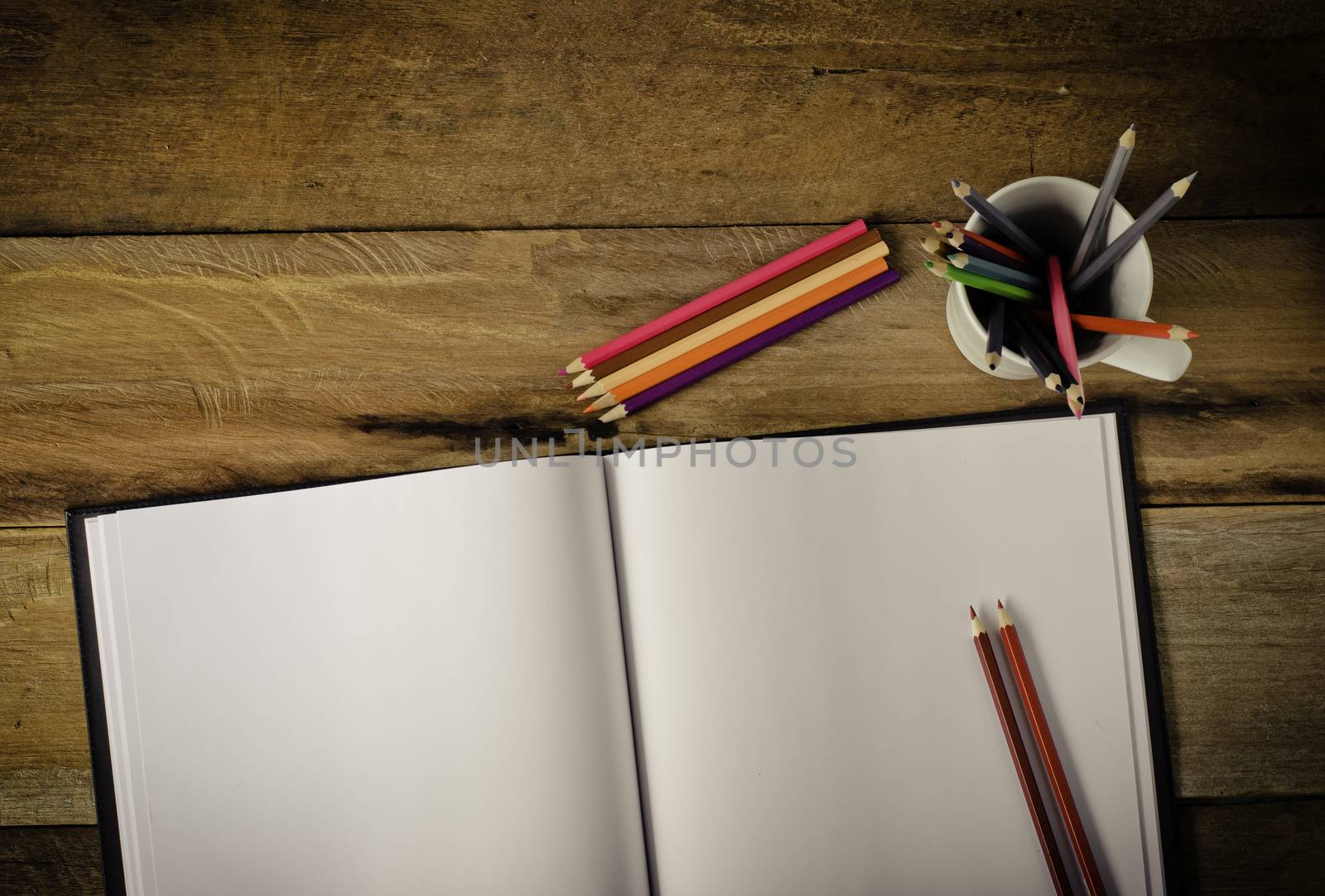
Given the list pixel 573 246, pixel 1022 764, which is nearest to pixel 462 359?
pixel 573 246

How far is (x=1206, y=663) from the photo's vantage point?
502mm

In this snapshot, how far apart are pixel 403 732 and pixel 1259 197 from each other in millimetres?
639

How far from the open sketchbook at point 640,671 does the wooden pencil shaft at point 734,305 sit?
Result: 6 centimetres

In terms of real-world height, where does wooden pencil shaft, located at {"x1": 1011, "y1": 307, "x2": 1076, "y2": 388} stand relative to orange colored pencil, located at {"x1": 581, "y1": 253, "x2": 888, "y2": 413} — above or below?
below

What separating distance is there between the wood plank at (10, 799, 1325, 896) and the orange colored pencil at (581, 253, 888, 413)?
15.4 inches

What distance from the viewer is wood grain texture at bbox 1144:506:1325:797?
19.7 inches

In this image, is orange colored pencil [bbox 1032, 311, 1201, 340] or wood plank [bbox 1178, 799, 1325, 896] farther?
wood plank [bbox 1178, 799, 1325, 896]

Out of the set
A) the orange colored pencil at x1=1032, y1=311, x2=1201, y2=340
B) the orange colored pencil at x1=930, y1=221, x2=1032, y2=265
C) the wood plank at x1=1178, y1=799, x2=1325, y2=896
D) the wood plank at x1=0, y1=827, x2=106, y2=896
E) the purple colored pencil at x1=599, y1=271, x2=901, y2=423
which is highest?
the orange colored pencil at x1=930, y1=221, x2=1032, y2=265

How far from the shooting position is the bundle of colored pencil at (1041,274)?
0.37m

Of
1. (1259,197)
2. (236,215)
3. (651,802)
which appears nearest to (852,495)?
(651,802)

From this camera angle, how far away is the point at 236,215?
52cm

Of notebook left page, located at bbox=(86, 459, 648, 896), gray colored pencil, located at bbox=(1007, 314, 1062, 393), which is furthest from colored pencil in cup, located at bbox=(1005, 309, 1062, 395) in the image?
notebook left page, located at bbox=(86, 459, 648, 896)

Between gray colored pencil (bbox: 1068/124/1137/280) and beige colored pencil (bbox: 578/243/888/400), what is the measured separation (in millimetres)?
117

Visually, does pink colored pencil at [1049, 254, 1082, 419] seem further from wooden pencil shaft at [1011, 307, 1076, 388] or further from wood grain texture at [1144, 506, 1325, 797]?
wood grain texture at [1144, 506, 1325, 797]
